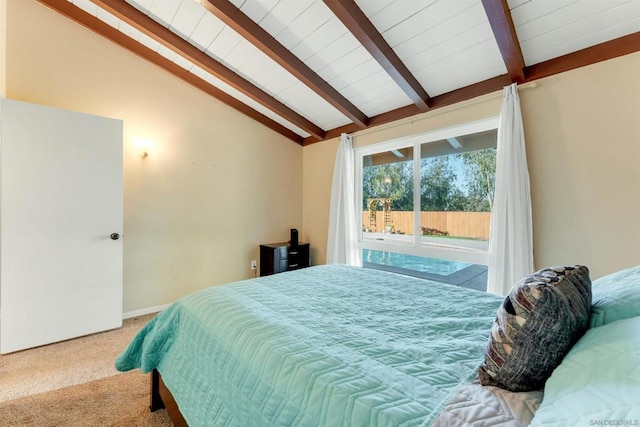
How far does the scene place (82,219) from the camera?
244 cm

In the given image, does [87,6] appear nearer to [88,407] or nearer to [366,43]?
[366,43]

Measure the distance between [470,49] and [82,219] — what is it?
358 cm

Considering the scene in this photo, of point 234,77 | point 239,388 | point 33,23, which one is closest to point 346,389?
point 239,388

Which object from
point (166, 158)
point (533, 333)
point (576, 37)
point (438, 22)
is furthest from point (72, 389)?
point (576, 37)

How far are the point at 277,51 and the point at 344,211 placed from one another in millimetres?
1907

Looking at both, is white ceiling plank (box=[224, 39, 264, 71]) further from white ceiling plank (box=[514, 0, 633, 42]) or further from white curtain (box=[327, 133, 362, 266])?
white ceiling plank (box=[514, 0, 633, 42])

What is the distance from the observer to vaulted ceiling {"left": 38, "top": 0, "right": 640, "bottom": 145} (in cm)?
182

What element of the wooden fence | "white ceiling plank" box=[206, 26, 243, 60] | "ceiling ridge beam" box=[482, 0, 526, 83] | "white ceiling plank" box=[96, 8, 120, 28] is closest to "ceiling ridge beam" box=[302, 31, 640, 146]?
"ceiling ridge beam" box=[482, 0, 526, 83]

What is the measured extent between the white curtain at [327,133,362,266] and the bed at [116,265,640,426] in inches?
69.6

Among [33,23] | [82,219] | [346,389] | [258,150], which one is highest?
[33,23]

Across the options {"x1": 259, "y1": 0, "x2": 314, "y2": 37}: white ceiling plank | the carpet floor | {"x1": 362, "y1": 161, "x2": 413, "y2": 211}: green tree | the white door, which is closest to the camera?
the carpet floor

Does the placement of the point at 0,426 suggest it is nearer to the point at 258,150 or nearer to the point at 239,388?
the point at 239,388

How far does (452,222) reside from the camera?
108 inches

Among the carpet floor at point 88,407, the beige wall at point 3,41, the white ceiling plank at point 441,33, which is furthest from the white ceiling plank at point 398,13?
A: the beige wall at point 3,41
